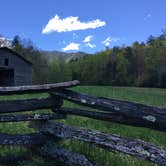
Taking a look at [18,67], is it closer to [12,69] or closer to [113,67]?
[12,69]

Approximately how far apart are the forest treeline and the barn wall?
47518 millimetres

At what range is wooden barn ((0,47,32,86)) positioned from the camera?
51531mm

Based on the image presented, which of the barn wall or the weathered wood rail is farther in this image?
the barn wall

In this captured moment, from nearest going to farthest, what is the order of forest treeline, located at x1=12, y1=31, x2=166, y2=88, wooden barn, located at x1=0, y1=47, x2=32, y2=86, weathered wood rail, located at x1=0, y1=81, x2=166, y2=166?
weathered wood rail, located at x1=0, y1=81, x2=166, y2=166, wooden barn, located at x1=0, y1=47, x2=32, y2=86, forest treeline, located at x1=12, y1=31, x2=166, y2=88

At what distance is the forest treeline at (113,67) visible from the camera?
10281 cm

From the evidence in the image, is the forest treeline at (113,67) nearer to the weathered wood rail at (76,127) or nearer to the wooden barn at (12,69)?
the wooden barn at (12,69)

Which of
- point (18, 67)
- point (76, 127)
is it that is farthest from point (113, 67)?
point (76, 127)

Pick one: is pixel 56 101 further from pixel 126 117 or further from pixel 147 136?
pixel 147 136

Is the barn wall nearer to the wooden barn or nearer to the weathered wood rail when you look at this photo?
the wooden barn

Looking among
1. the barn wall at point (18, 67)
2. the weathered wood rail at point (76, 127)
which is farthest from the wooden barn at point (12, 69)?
the weathered wood rail at point (76, 127)

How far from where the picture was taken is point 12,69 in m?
52.7

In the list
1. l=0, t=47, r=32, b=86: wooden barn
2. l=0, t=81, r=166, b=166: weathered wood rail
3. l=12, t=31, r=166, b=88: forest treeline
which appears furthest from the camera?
l=12, t=31, r=166, b=88: forest treeline

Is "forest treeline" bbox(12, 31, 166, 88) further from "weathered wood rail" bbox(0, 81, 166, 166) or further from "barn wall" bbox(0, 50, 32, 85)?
"weathered wood rail" bbox(0, 81, 166, 166)

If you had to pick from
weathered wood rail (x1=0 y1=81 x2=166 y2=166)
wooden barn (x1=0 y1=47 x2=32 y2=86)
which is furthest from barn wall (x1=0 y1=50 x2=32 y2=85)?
weathered wood rail (x1=0 y1=81 x2=166 y2=166)
